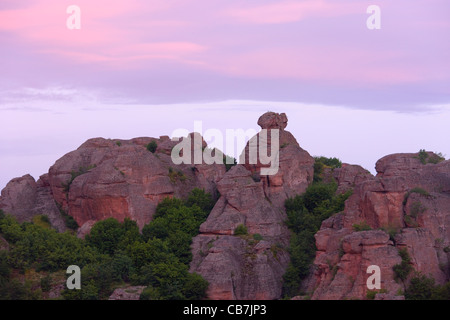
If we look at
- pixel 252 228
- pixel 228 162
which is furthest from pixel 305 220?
pixel 228 162

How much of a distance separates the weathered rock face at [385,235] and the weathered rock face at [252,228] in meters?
3.94

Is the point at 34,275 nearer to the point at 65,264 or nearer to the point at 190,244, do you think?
the point at 65,264

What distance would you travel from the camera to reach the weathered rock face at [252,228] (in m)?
68.4

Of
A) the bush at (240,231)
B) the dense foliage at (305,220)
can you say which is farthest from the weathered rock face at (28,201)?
the dense foliage at (305,220)

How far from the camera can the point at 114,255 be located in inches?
2820

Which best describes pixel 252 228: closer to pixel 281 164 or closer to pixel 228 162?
pixel 281 164

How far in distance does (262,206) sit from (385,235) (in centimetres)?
1818

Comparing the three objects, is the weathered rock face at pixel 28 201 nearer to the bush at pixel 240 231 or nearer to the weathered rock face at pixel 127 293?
the bush at pixel 240 231

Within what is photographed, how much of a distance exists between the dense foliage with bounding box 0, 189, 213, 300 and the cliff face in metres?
1.62

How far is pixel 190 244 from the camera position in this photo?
239ft

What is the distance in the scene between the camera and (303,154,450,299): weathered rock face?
2299 inches
